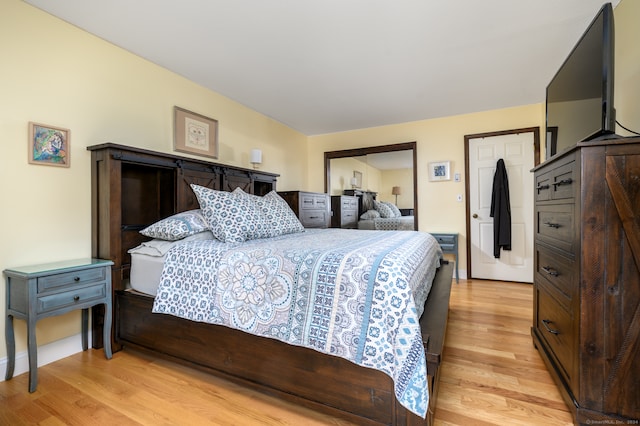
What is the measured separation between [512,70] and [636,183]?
7.28ft

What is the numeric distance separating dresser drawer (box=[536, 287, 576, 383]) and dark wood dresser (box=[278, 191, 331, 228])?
9.12 ft

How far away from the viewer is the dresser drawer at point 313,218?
4.10m

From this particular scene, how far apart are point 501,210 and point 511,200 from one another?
245 mm

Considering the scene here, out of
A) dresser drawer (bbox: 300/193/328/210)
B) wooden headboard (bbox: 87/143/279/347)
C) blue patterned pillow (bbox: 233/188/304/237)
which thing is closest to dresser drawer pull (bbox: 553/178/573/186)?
blue patterned pillow (bbox: 233/188/304/237)

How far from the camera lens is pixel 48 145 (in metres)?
1.99

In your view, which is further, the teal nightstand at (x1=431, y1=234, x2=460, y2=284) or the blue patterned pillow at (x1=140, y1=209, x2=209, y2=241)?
the teal nightstand at (x1=431, y1=234, x2=460, y2=284)

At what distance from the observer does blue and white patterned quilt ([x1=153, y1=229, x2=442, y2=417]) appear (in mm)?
1153

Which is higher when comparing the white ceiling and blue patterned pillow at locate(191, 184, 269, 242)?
the white ceiling

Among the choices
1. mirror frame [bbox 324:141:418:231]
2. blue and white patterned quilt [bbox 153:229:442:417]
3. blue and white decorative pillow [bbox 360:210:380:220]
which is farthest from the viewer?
blue and white decorative pillow [bbox 360:210:380:220]

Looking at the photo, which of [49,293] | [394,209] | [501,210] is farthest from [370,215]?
[49,293]

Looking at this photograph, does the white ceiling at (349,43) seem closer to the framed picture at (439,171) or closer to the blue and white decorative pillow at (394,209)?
the framed picture at (439,171)

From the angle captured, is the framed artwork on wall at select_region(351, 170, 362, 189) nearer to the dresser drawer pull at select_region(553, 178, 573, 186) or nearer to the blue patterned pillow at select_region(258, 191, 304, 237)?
the blue patterned pillow at select_region(258, 191, 304, 237)

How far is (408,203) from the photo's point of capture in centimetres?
457

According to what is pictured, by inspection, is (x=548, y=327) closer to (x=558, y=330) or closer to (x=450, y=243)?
(x=558, y=330)
